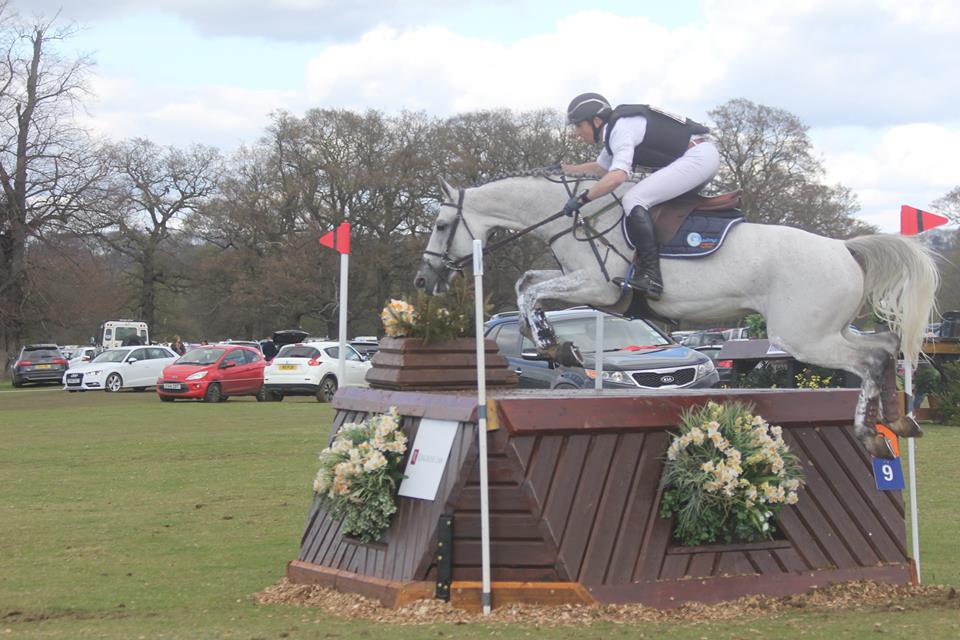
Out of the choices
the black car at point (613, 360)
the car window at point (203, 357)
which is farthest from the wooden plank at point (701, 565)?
the car window at point (203, 357)

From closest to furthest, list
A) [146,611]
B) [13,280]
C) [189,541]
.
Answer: [146,611] < [189,541] < [13,280]

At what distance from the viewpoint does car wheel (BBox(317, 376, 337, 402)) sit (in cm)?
2650

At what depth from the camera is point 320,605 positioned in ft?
20.5

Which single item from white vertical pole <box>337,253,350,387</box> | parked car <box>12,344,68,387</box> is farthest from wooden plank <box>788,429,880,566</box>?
parked car <box>12,344,68,387</box>

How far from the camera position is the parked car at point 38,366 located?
38.0 meters

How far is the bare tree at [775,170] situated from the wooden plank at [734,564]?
28143 mm

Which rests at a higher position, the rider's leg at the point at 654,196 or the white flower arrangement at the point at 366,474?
the rider's leg at the point at 654,196

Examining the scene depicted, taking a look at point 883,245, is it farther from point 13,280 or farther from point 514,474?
point 13,280

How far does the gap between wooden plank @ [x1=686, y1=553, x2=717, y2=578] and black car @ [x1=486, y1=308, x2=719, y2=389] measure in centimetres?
780

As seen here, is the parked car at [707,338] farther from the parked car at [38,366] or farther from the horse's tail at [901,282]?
the horse's tail at [901,282]

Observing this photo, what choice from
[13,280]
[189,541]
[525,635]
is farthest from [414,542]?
[13,280]

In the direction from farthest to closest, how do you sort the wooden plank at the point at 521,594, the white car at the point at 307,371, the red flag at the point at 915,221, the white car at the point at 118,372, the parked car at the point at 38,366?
the parked car at the point at 38,366 → the white car at the point at 118,372 → the white car at the point at 307,371 → the red flag at the point at 915,221 → the wooden plank at the point at 521,594

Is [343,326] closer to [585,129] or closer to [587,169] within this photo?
[587,169]

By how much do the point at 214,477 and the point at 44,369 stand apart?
1127 inches
